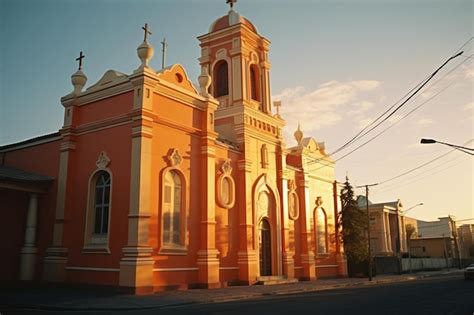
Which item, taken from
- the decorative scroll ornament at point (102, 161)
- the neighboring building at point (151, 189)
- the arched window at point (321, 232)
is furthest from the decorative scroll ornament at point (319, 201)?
the decorative scroll ornament at point (102, 161)

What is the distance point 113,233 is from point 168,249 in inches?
90.5

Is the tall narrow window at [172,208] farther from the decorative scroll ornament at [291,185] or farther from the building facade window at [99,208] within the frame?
the decorative scroll ornament at [291,185]

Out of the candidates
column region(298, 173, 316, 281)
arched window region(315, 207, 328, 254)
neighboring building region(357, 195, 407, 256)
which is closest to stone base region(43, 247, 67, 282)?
column region(298, 173, 316, 281)

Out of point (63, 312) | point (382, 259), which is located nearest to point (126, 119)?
point (63, 312)

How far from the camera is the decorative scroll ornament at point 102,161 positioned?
18.1 m

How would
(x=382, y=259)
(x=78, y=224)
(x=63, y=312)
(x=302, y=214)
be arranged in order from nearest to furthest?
(x=63, y=312), (x=78, y=224), (x=302, y=214), (x=382, y=259)

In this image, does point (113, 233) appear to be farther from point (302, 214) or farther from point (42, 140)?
point (302, 214)

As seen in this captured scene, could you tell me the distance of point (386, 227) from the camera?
55438 millimetres

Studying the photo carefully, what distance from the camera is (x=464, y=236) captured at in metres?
78.8

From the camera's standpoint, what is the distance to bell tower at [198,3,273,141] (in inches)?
961

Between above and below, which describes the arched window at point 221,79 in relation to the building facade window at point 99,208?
above

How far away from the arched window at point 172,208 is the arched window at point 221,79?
8413 mm

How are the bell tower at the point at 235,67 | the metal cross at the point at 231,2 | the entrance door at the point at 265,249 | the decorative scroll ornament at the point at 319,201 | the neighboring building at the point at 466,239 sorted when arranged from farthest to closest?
1. the neighboring building at the point at 466,239
2. the decorative scroll ornament at the point at 319,201
3. the metal cross at the point at 231,2
4. the bell tower at the point at 235,67
5. the entrance door at the point at 265,249

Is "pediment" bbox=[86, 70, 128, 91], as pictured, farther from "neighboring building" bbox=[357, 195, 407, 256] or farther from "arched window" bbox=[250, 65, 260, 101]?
"neighboring building" bbox=[357, 195, 407, 256]
